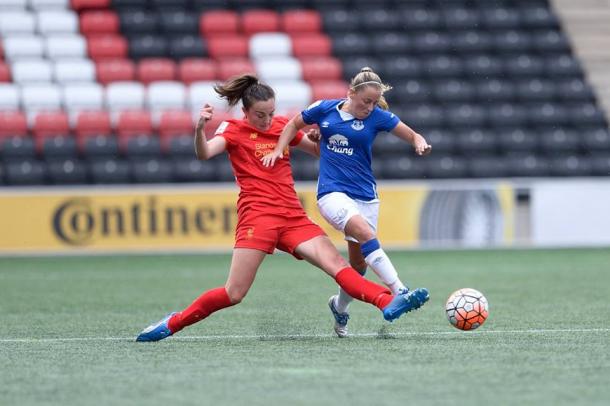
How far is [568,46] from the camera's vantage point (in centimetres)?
2083

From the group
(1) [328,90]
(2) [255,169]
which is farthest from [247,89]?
(1) [328,90]

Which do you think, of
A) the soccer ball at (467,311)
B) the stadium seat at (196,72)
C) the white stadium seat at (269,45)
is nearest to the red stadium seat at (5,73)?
the stadium seat at (196,72)

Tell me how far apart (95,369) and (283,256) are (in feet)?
33.0

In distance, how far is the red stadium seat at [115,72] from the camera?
754 inches

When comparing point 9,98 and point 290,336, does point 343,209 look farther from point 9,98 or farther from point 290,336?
point 9,98

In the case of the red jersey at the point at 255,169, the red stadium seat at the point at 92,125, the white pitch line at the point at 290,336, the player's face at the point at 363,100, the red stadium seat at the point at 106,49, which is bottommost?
the white pitch line at the point at 290,336

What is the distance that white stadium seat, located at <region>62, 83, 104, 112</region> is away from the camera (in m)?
18.5

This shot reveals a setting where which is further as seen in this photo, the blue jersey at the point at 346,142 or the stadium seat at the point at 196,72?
the stadium seat at the point at 196,72

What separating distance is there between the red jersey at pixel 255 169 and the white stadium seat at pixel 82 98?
39.2 feet

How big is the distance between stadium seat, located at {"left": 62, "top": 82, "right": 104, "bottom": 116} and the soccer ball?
12.6 m

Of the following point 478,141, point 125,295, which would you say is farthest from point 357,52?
point 125,295

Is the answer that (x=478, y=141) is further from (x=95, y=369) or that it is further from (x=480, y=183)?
(x=95, y=369)

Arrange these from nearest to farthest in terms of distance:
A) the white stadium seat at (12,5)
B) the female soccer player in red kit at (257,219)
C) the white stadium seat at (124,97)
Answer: the female soccer player in red kit at (257,219), the white stadium seat at (124,97), the white stadium seat at (12,5)

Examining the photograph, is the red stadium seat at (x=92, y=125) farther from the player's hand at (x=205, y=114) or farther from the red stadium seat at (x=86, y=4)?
the player's hand at (x=205, y=114)
